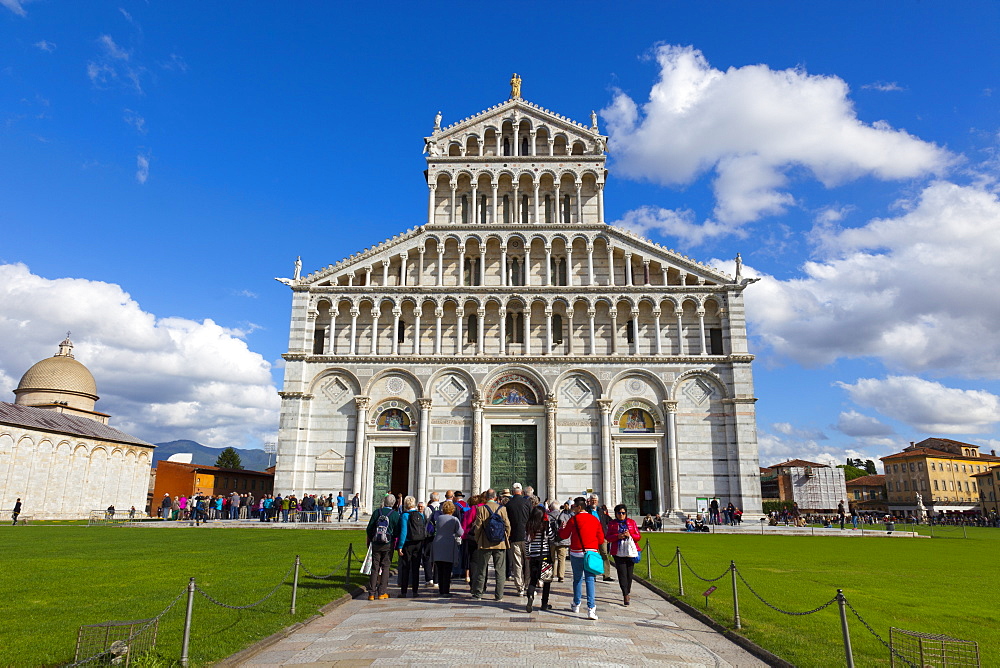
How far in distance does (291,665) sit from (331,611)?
343 cm

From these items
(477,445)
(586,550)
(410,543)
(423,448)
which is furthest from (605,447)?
(586,550)

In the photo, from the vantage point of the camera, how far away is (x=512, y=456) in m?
33.3

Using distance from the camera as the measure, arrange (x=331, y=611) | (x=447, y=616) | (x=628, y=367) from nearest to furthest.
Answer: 1. (x=447, y=616)
2. (x=331, y=611)
3. (x=628, y=367)

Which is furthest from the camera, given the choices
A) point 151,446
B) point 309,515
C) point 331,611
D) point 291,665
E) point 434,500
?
point 151,446

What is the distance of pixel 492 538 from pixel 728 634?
157 inches

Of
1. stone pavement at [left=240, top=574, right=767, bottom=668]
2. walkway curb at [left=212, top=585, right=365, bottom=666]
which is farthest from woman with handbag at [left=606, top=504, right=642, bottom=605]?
walkway curb at [left=212, top=585, right=365, bottom=666]

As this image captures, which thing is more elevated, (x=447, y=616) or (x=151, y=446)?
(x=151, y=446)

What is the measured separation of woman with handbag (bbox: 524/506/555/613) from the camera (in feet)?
34.1

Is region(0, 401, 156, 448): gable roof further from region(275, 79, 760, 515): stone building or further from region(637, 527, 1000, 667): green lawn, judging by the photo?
region(637, 527, 1000, 667): green lawn

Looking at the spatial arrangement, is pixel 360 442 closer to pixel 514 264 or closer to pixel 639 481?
pixel 514 264

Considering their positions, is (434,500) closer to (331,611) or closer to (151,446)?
(331,611)

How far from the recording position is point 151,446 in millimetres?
52500

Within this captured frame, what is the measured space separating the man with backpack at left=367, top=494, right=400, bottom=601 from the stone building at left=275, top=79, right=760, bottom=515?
67.6 ft

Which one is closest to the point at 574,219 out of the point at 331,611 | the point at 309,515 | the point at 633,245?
the point at 633,245
